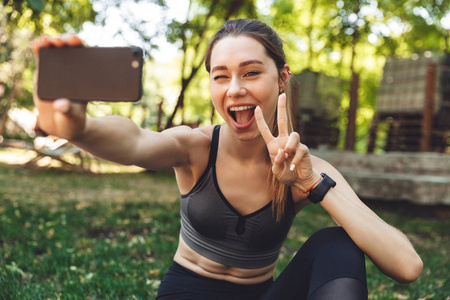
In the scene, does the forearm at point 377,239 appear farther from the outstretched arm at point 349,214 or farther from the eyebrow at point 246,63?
the eyebrow at point 246,63

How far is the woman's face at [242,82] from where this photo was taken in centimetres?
190

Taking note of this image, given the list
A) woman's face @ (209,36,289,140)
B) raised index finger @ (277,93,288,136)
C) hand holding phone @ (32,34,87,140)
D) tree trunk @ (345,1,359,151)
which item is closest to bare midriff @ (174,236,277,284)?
woman's face @ (209,36,289,140)

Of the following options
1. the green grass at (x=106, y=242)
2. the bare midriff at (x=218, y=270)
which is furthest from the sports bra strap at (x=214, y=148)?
the green grass at (x=106, y=242)

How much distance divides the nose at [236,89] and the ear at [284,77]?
340 mm

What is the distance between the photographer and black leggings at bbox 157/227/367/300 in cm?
170

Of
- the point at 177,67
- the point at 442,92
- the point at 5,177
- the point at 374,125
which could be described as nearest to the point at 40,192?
the point at 5,177

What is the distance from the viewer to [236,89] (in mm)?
1862

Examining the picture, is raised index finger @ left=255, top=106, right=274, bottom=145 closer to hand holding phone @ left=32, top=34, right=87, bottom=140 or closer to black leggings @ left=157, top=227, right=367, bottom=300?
black leggings @ left=157, top=227, right=367, bottom=300

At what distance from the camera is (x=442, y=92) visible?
29.2ft

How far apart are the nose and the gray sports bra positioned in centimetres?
39

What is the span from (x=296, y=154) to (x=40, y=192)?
735 cm

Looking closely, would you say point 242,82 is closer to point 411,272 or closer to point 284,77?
point 284,77

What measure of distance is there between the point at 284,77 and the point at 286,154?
59 centimetres

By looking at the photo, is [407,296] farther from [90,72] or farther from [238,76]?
[90,72]
